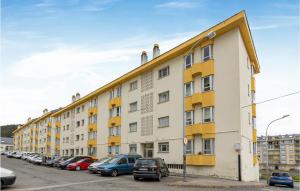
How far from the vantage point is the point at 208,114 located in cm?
2702

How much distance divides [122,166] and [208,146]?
23.3 feet

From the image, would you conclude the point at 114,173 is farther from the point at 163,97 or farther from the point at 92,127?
the point at 92,127

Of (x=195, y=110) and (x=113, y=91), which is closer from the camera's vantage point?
(x=195, y=110)

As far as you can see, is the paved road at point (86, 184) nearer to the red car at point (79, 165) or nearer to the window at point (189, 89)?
the window at point (189, 89)

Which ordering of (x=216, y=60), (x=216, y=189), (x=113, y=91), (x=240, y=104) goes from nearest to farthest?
(x=216, y=189), (x=240, y=104), (x=216, y=60), (x=113, y=91)

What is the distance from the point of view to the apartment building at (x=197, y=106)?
25203 mm

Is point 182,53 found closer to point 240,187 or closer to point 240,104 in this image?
point 240,104

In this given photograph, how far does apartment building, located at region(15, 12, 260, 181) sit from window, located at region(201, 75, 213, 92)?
81mm

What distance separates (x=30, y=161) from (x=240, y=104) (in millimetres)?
38792

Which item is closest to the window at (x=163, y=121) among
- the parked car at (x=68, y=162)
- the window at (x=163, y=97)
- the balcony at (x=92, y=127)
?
the window at (x=163, y=97)

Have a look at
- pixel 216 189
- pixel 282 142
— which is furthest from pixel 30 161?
pixel 282 142

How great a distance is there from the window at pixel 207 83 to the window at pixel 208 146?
13.7ft

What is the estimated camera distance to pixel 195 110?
2825cm

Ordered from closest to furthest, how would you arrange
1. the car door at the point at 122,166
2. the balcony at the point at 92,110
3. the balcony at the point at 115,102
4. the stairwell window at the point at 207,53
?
the car door at the point at 122,166, the stairwell window at the point at 207,53, the balcony at the point at 115,102, the balcony at the point at 92,110
